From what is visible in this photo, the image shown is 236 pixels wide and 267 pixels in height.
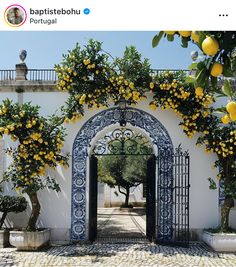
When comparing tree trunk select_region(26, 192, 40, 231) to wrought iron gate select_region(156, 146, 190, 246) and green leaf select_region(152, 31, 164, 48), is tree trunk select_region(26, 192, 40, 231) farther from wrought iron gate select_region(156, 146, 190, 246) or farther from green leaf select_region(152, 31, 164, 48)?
green leaf select_region(152, 31, 164, 48)

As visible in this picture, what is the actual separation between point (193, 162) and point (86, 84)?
10.1 ft

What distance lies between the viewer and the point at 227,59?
5.13 feet

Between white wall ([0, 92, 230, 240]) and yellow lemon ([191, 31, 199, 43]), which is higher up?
yellow lemon ([191, 31, 199, 43])

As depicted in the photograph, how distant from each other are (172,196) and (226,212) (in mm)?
1208

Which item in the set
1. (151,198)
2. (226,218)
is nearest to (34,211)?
(151,198)

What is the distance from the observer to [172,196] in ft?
28.2

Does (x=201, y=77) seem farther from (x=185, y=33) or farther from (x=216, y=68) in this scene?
(x=185, y=33)

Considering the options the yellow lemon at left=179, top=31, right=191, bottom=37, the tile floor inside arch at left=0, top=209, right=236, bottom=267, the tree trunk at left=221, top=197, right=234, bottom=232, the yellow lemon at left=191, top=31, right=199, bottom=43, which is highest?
the yellow lemon at left=179, top=31, right=191, bottom=37

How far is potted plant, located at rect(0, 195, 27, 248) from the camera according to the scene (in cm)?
798
